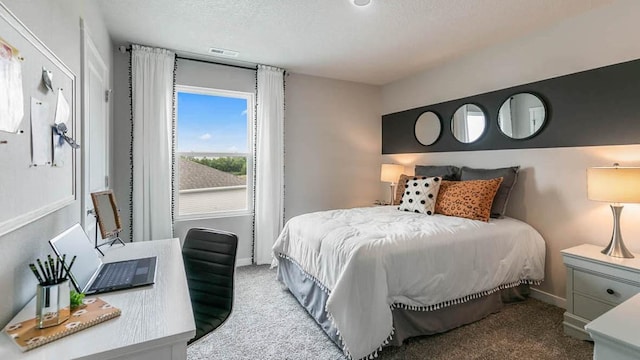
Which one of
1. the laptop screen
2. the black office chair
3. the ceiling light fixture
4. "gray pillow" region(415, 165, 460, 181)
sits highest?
the ceiling light fixture

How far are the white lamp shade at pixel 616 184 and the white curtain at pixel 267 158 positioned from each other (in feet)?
9.92

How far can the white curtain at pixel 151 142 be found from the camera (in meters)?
3.10

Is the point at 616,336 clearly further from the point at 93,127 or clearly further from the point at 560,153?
the point at 93,127

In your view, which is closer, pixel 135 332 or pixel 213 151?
pixel 135 332

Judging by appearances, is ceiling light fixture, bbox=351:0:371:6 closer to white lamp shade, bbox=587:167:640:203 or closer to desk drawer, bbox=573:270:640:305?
white lamp shade, bbox=587:167:640:203

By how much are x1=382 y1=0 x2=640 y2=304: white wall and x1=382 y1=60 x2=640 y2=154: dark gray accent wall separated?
0.21ft

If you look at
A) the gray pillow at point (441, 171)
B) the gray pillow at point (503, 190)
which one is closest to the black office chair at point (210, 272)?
the gray pillow at point (503, 190)

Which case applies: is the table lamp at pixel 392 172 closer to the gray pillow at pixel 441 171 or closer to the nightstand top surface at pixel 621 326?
the gray pillow at pixel 441 171

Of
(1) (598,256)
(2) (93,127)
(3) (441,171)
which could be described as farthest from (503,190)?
(2) (93,127)

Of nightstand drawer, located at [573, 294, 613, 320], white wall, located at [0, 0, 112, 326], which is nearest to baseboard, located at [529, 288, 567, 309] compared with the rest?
nightstand drawer, located at [573, 294, 613, 320]

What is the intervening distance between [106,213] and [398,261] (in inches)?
73.1

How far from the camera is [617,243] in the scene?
2105mm

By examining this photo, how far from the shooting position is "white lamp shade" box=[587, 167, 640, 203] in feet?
6.33

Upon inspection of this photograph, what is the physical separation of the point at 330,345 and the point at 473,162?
2.50 m
